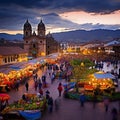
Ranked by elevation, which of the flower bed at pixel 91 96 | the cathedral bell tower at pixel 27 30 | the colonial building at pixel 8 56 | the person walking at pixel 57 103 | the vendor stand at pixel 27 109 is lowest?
the person walking at pixel 57 103

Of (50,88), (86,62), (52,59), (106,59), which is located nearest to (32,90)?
(50,88)

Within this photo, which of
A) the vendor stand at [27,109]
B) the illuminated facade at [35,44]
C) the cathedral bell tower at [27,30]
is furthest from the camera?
the cathedral bell tower at [27,30]

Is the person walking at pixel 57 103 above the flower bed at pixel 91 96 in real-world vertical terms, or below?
below

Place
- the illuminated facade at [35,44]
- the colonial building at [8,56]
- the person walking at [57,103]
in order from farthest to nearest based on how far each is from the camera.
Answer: the illuminated facade at [35,44]
the colonial building at [8,56]
the person walking at [57,103]

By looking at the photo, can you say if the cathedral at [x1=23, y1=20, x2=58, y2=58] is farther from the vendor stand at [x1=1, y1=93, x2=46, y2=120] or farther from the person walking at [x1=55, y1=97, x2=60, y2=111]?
the vendor stand at [x1=1, y1=93, x2=46, y2=120]

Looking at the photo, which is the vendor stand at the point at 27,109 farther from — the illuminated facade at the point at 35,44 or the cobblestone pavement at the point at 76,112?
the illuminated facade at the point at 35,44

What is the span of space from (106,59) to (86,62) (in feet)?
83.6

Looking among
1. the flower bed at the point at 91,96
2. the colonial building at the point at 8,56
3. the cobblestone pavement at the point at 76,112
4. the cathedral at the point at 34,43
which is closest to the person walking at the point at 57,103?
the cobblestone pavement at the point at 76,112

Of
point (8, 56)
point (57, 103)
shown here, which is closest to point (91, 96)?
point (57, 103)

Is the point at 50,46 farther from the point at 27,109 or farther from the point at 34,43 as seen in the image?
the point at 27,109

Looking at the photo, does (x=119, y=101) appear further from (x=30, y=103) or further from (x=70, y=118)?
(x=30, y=103)

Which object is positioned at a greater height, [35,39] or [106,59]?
[35,39]

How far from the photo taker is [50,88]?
24.4 meters

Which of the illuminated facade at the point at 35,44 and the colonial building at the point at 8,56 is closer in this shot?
the colonial building at the point at 8,56
